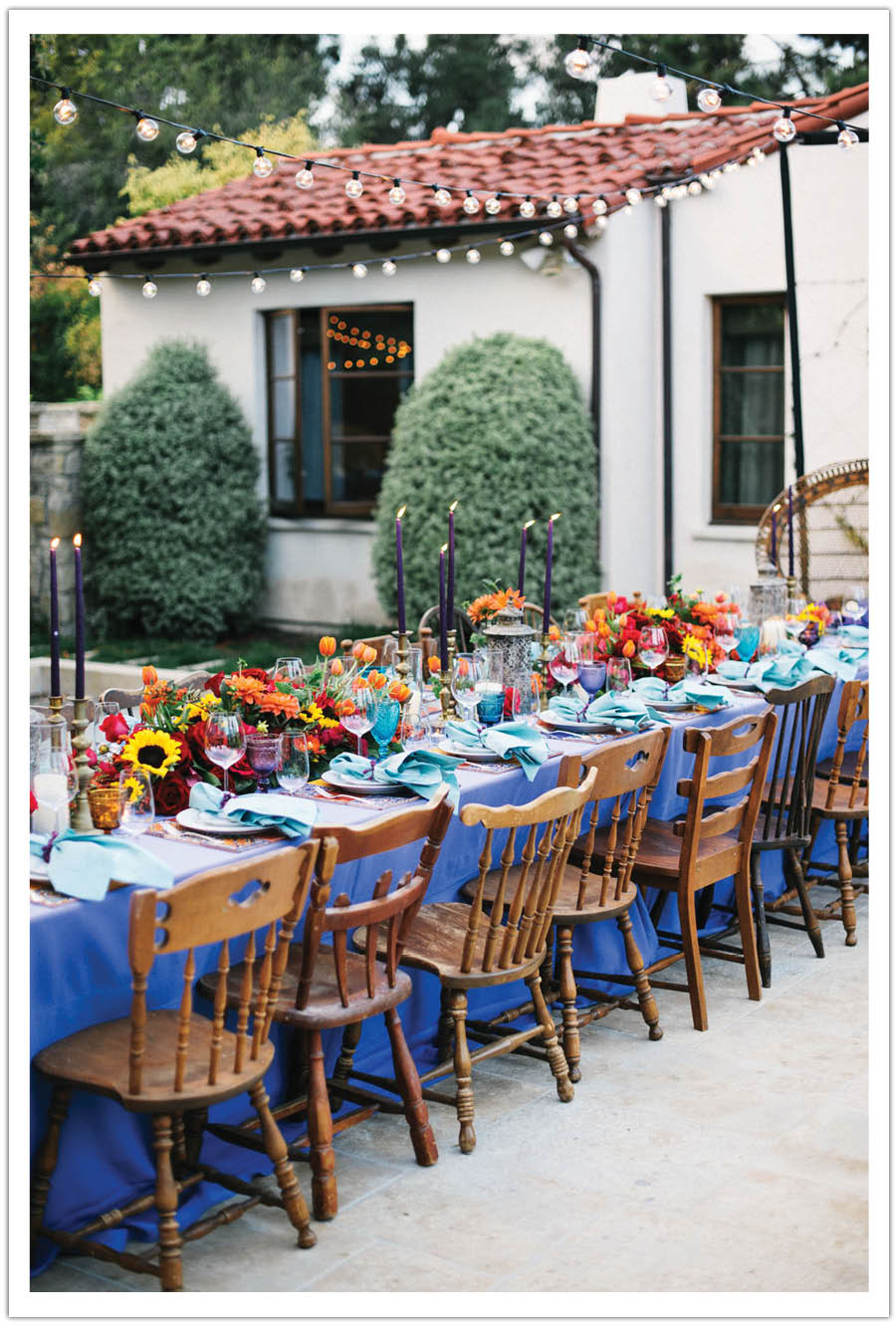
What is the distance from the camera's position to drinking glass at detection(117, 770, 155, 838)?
11.9 ft

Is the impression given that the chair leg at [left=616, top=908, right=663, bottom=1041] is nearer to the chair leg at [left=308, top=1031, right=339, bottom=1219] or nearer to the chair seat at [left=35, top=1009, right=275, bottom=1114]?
the chair leg at [left=308, top=1031, right=339, bottom=1219]

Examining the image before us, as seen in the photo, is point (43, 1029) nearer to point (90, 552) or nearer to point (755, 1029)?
point (755, 1029)

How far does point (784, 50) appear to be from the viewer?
19797 millimetres

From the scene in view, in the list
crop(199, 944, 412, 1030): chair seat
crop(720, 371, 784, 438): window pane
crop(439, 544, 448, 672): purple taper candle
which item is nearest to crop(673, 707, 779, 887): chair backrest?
crop(439, 544, 448, 672): purple taper candle

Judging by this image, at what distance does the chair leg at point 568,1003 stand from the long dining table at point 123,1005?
0.34 meters

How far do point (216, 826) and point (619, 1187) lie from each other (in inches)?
51.7

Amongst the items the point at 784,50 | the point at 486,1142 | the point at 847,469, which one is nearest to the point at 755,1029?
the point at 486,1142

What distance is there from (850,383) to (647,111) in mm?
3756

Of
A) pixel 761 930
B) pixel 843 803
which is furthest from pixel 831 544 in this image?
pixel 761 930

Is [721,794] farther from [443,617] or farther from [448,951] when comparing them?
[448,951]

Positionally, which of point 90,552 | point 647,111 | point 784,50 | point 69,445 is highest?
point 784,50

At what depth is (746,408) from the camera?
10.4 metres

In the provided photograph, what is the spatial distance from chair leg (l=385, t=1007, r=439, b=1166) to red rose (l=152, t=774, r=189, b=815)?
762mm

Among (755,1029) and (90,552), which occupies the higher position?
(90,552)
